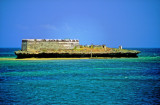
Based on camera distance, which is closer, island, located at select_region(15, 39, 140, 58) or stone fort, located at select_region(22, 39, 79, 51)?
island, located at select_region(15, 39, 140, 58)

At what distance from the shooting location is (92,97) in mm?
28156

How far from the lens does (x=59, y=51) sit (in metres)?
82.5

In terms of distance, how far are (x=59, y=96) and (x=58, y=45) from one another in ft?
198

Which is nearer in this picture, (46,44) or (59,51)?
(59,51)

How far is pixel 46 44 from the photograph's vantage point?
87562 millimetres

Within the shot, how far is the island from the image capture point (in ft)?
265

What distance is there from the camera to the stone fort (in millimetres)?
86250

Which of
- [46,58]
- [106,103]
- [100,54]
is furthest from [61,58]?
[106,103]

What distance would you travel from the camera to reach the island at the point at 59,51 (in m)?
80.8

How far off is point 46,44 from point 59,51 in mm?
6297

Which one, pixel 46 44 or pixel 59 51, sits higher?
pixel 46 44

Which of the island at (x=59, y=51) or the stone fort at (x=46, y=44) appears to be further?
the stone fort at (x=46, y=44)

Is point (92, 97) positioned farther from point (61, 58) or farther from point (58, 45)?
point (58, 45)

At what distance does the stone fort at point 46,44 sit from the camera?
86.2m
